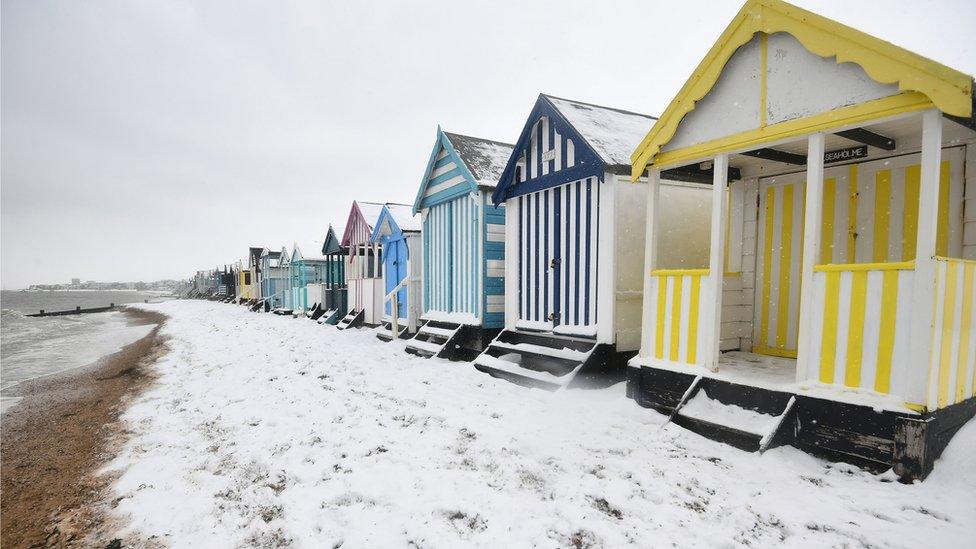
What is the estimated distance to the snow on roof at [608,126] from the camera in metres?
6.48

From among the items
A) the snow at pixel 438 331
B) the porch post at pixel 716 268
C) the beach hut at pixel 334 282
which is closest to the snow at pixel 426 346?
the snow at pixel 438 331

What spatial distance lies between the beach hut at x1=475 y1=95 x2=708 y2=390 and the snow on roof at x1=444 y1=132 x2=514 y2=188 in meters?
0.96

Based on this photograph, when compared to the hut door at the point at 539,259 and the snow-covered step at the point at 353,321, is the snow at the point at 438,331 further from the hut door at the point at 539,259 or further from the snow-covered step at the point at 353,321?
the snow-covered step at the point at 353,321

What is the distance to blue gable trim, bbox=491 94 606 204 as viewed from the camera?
6480mm

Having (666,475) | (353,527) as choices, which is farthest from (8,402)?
(666,475)

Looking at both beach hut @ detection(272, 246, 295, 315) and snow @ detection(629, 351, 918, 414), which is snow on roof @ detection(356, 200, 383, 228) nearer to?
beach hut @ detection(272, 246, 295, 315)

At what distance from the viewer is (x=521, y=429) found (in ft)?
15.4

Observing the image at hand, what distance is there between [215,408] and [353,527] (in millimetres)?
4286

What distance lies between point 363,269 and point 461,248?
8.29 metres

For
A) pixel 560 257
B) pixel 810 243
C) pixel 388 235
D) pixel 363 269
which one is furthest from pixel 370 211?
pixel 810 243

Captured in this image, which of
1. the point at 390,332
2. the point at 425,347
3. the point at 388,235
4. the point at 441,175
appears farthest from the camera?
the point at 388,235

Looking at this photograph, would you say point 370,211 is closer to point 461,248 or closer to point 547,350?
point 461,248

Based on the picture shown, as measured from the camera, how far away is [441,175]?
10594mm

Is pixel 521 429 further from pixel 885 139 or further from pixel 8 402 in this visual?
pixel 8 402
